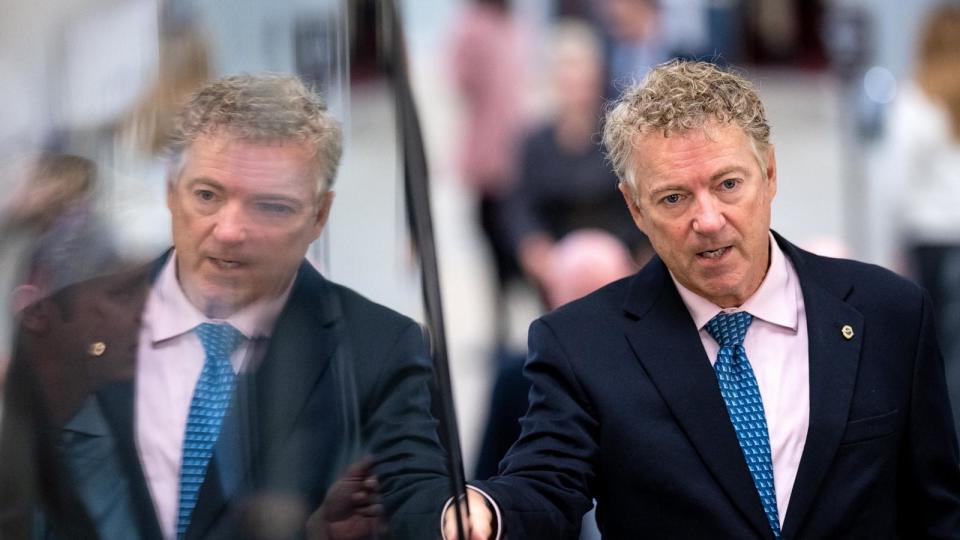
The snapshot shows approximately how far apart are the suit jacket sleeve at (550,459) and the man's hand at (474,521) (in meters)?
0.03

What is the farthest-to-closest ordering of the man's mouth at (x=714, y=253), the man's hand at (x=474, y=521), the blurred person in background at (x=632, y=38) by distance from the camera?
the blurred person in background at (x=632, y=38) → the man's mouth at (x=714, y=253) → the man's hand at (x=474, y=521)

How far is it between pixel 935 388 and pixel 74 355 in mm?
1427

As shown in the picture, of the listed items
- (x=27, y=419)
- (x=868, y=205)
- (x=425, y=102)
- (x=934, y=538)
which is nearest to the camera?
(x=27, y=419)

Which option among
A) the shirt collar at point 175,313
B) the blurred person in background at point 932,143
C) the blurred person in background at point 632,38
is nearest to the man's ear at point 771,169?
the shirt collar at point 175,313

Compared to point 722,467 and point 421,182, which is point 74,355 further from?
point 722,467

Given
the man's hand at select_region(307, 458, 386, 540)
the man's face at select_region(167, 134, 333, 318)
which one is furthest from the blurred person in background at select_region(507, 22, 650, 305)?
the man's face at select_region(167, 134, 333, 318)

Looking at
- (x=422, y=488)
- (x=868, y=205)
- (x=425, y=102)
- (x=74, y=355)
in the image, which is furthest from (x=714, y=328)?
(x=425, y=102)

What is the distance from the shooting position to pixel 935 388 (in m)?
3.16

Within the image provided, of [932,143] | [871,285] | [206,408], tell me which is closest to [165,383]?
[206,408]

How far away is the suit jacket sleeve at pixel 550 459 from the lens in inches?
120

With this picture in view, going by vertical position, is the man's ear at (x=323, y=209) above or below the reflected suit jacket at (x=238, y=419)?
above

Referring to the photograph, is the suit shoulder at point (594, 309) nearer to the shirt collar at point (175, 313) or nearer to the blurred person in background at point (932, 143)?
the shirt collar at point (175, 313)

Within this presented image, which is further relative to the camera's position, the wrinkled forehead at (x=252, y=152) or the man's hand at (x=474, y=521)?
the man's hand at (x=474, y=521)

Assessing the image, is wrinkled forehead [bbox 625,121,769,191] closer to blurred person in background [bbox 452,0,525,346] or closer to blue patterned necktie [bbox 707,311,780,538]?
blue patterned necktie [bbox 707,311,780,538]
